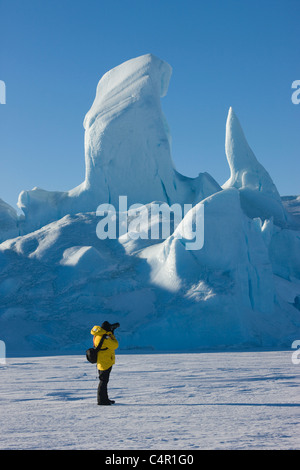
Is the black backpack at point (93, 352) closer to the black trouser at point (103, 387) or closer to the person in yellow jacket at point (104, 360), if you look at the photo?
the person in yellow jacket at point (104, 360)

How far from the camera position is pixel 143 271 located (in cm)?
1673

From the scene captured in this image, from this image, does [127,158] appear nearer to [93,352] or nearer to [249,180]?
[249,180]

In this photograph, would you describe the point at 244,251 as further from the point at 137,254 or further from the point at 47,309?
the point at 47,309

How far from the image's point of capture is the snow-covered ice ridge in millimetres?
14422

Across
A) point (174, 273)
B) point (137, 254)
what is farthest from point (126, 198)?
point (174, 273)

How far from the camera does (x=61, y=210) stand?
2453cm

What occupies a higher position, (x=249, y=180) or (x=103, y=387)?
(x=249, y=180)

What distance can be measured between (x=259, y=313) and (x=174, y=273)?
277 centimetres

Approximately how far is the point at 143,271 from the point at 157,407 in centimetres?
1133

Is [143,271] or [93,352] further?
[143,271]
